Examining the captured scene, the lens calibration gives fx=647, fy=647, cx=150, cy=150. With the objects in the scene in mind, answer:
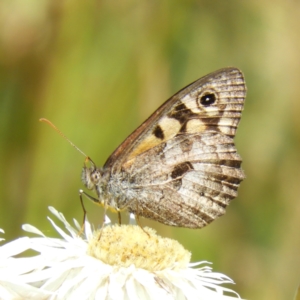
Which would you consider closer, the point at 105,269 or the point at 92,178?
the point at 105,269

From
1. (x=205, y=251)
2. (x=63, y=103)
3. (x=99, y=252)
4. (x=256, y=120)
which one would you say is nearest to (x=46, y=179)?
(x=63, y=103)

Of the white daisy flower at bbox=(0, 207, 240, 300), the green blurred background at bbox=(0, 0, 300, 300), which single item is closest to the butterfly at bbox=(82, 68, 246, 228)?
the white daisy flower at bbox=(0, 207, 240, 300)

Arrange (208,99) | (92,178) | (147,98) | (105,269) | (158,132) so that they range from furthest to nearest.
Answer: (147,98)
(208,99)
(158,132)
(92,178)
(105,269)

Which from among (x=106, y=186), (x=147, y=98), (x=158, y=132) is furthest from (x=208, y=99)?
(x=147, y=98)

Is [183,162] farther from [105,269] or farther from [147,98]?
[147,98]

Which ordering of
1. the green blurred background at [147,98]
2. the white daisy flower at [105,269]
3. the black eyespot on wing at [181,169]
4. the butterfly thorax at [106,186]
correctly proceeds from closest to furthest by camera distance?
1. the white daisy flower at [105,269]
2. the butterfly thorax at [106,186]
3. the black eyespot on wing at [181,169]
4. the green blurred background at [147,98]

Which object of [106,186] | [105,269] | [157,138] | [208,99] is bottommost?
[105,269]

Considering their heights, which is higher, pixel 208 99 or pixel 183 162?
pixel 208 99

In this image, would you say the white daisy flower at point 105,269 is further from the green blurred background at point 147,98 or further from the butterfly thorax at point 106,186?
the green blurred background at point 147,98

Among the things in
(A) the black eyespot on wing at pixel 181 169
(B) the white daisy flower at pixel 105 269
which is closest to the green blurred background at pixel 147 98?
(A) the black eyespot on wing at pixel 181 169
